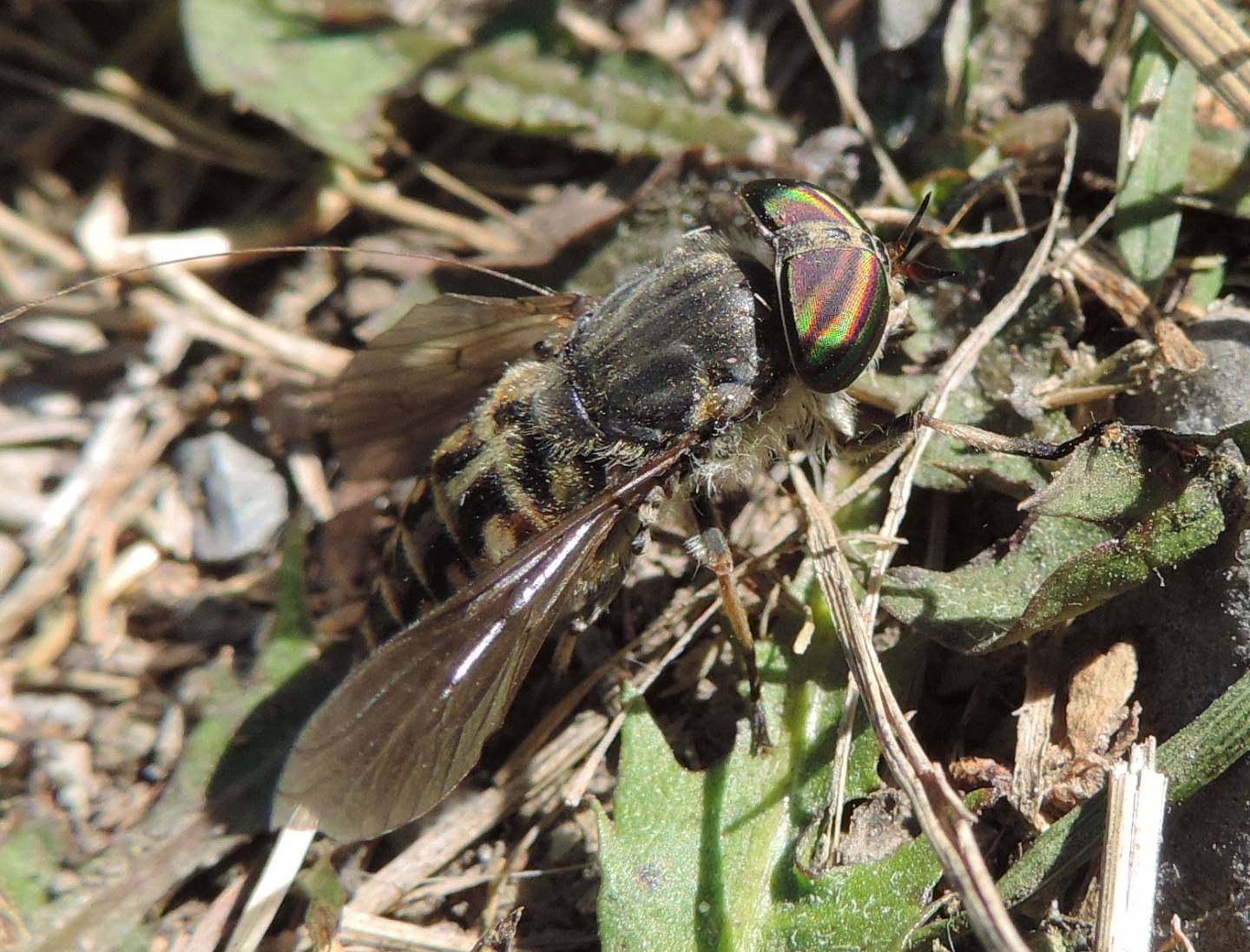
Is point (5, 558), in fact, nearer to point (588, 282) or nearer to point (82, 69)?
point (82, 69)

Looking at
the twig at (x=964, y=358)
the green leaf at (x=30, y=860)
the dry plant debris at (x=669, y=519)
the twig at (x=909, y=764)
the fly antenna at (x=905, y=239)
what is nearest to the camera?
the twig at (x=909, y=764)

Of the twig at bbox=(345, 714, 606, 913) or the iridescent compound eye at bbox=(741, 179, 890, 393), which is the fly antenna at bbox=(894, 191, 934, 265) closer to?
the iridescent compound eye at bbox=(741, 179, 890, 393)

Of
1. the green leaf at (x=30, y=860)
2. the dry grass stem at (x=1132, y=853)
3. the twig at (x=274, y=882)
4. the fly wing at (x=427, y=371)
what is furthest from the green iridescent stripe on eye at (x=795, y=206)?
the green leaf at (x=30, y=860)

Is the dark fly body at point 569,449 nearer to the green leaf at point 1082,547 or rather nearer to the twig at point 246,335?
the green leaf at point 1082,547

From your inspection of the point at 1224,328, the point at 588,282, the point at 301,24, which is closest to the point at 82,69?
the point at 301,24

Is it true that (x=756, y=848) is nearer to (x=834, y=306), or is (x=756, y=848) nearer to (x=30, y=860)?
(x=834, y=306)

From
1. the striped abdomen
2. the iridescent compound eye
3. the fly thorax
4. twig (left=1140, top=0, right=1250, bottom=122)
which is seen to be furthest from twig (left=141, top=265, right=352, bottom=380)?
twig (left=1140, top=0, right=1250, bottom=122)
